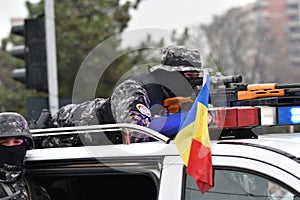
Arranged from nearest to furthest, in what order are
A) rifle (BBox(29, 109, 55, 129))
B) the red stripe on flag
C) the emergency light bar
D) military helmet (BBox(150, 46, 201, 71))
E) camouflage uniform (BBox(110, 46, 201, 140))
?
1. the red stripe on flag
2. the emergency light bar
3. camouflage uniform (BBox(110, 46, 201, 140))
4. military helmet (BBox(150, 46, 201, 71))
5. rifle (BBox(29, 109, 55, 129))

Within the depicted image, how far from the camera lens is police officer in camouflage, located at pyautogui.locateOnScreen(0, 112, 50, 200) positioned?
3855mm

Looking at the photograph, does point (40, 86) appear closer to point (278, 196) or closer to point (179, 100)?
point (179, 100)

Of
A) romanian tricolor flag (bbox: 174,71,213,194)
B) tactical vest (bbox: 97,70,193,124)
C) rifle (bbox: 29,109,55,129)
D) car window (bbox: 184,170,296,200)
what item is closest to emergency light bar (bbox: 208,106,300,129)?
romanian tricolor flag (bbox: 174,71,213,194)

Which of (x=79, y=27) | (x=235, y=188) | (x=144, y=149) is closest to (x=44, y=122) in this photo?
(x=144, y=149)

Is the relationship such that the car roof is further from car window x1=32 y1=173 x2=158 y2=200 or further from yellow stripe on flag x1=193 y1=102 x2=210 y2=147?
car window x1=32 y1=173 x2=158 y2=200

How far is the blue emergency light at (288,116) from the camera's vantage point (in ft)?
11.7

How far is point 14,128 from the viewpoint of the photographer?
13.0 ft

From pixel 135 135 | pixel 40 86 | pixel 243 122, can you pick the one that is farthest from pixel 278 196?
pixel 40 86

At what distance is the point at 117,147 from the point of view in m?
3.61

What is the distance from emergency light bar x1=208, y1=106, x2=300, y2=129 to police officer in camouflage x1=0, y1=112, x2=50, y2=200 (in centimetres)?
106

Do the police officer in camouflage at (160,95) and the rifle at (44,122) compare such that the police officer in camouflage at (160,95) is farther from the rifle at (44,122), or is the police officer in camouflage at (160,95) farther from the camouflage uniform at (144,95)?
the rifle at (44,122)

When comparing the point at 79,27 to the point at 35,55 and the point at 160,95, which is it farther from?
the point at 160,95

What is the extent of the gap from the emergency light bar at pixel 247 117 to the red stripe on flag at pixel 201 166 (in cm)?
33

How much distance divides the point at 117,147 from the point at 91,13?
45.3 feet
